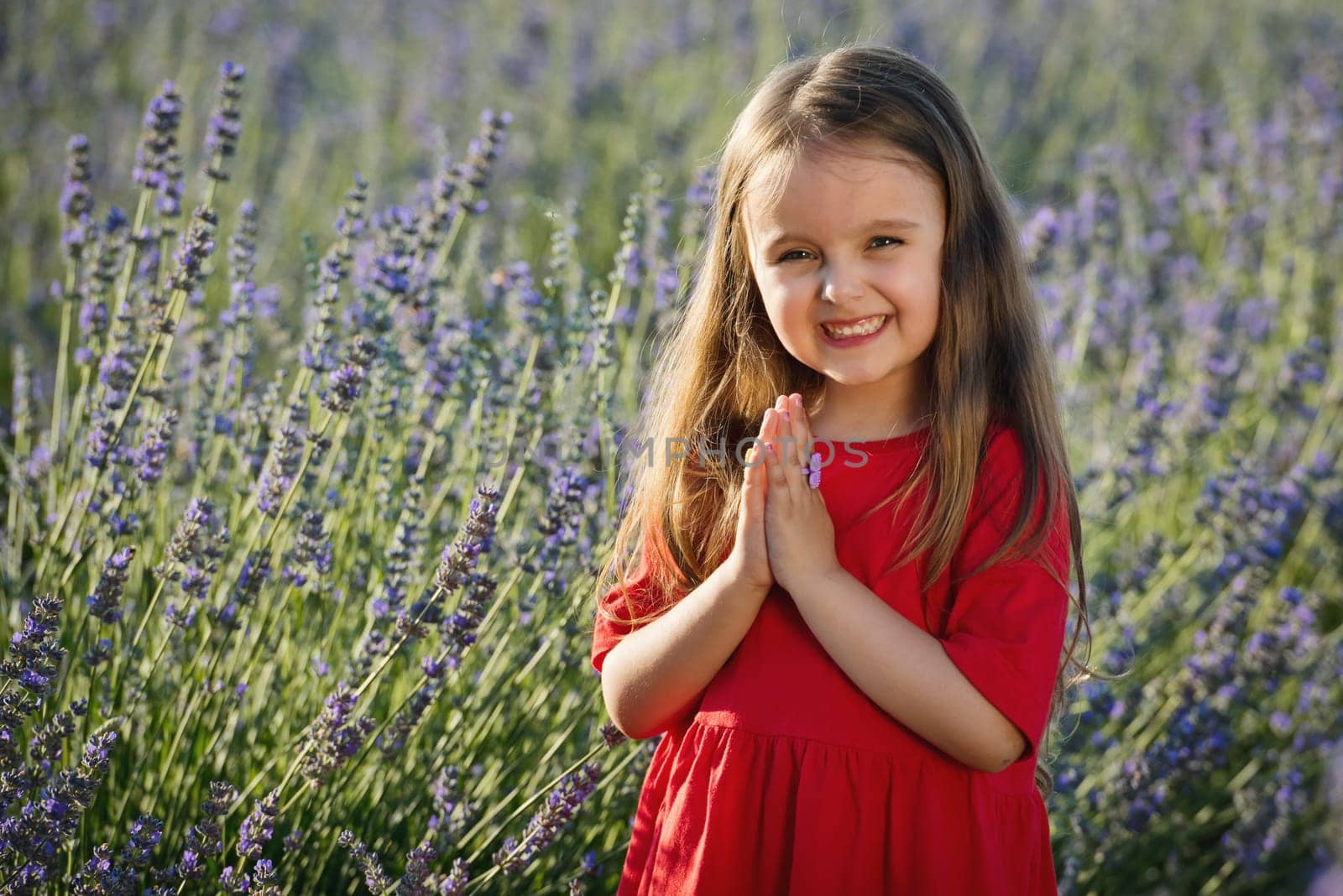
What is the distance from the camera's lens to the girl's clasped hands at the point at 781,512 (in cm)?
153

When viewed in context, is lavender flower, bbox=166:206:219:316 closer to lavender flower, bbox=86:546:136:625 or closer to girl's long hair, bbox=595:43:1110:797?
lavender flower, bbox=86:546:136:625

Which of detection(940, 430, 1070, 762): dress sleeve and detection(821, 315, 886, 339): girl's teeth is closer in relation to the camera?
detection(940, 430, 1070, 762): dress sleeve

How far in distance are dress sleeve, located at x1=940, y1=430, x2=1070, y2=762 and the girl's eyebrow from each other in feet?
0.95

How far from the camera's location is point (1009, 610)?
148cm

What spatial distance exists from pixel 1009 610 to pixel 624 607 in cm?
52

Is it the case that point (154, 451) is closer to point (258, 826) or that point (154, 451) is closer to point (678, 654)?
point (258, 826)

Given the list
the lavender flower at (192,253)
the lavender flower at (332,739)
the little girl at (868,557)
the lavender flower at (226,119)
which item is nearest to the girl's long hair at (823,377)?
the little girl at (868,557)

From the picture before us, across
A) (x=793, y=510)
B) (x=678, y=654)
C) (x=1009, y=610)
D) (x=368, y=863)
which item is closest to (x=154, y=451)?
(x=368, y=863)

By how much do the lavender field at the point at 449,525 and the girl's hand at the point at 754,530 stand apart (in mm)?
354

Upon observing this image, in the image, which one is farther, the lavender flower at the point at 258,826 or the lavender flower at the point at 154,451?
the lavender flower at the point at 154,451

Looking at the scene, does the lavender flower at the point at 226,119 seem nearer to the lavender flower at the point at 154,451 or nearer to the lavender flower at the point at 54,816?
the lavender flower at the point at 154,451

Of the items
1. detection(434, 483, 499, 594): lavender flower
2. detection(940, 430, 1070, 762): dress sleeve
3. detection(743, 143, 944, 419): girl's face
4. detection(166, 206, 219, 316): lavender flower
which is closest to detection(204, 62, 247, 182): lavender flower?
detection(166, 206, 219, 316): lavender flower

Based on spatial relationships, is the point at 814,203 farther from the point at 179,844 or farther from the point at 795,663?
the point at 179,844

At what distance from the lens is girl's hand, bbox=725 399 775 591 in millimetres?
1538
